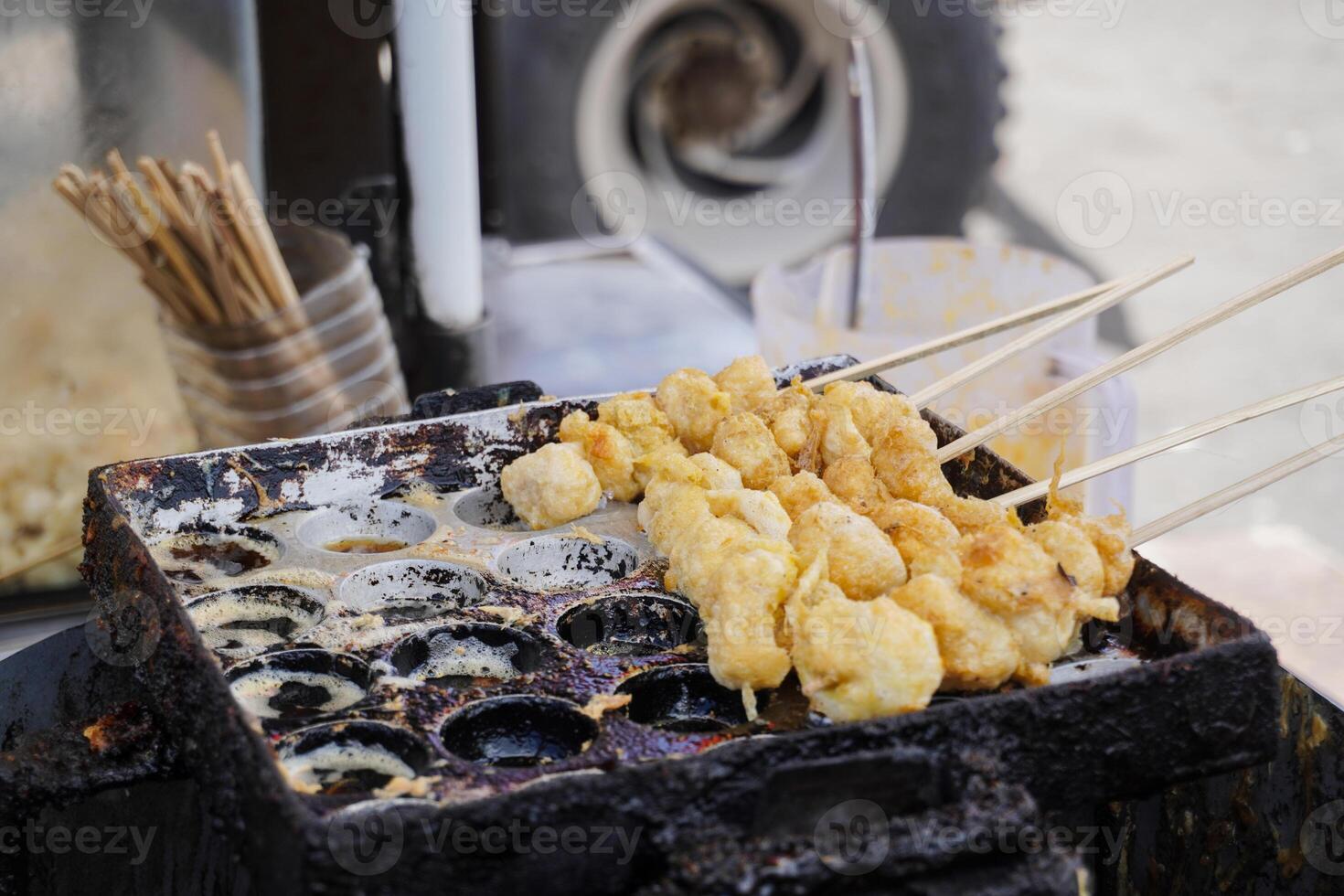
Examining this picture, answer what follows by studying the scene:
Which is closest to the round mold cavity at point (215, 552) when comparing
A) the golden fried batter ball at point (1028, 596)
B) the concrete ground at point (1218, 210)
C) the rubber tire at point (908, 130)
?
the golden fried batter ball at point (1028, 596)

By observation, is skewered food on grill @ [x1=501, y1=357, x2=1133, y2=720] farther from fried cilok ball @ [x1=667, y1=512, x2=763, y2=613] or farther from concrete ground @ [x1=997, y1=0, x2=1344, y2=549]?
concrete ground @ [x1=997, y1=0, x2=1344, y2=549]

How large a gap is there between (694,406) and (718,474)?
0.25 m

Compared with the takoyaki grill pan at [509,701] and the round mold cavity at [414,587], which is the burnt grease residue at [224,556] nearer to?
the takoyaki grill pan at [509,701]

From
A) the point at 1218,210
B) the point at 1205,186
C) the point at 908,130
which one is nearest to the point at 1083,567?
the point at 908,130

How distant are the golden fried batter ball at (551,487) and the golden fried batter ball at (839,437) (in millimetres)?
395

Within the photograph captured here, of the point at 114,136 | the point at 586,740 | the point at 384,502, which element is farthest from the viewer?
the point at 114,136

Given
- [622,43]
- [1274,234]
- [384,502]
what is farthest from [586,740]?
[1274,234]

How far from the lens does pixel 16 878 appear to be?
1.70m

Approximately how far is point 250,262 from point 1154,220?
6.96m

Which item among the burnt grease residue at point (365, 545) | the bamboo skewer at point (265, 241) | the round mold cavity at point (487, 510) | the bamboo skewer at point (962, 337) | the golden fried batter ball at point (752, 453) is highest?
the bamboo skewer at point (265, 241)

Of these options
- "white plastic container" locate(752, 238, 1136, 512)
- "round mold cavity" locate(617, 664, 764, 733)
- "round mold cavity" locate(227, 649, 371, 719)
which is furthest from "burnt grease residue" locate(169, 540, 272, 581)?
"white plastic container" locate(752, 238, 1136, 512)

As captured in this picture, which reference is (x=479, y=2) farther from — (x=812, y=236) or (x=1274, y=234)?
(x=1274, y=234)

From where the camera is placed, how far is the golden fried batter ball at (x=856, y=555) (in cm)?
179

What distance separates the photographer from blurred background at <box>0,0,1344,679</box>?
3041mm
